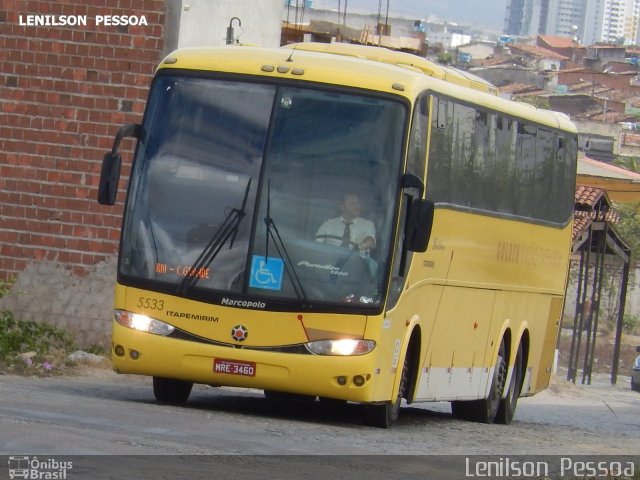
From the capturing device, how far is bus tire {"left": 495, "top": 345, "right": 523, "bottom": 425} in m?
17.6

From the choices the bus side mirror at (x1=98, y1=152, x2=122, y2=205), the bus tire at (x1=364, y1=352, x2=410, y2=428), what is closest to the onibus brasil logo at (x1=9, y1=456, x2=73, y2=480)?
the bus side mirror at (x1=98, y1=152, x2=122, y2=205)

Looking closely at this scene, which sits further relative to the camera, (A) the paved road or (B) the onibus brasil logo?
(A) the paved road

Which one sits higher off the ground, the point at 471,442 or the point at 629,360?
the point at 471,442

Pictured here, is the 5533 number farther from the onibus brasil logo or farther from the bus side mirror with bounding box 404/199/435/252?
the onibus brasil logo

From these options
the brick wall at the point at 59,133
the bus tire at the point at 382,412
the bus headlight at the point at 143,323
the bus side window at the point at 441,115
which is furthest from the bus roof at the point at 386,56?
the brick wall at the point at 59,133

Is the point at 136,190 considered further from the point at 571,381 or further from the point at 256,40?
the point at 571,381

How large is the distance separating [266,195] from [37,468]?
4.87m

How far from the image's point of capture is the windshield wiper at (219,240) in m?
12.5

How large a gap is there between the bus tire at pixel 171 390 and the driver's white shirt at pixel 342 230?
2200 millimetres

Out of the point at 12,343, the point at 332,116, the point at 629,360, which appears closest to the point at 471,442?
the point at 332,116

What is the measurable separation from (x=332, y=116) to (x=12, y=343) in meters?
5.54

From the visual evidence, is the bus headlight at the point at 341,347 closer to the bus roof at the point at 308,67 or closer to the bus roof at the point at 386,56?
the bus roof at the point at 308,67

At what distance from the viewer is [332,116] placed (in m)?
12.7

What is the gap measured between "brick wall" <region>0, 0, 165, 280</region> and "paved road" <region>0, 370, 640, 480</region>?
1.78 metres
